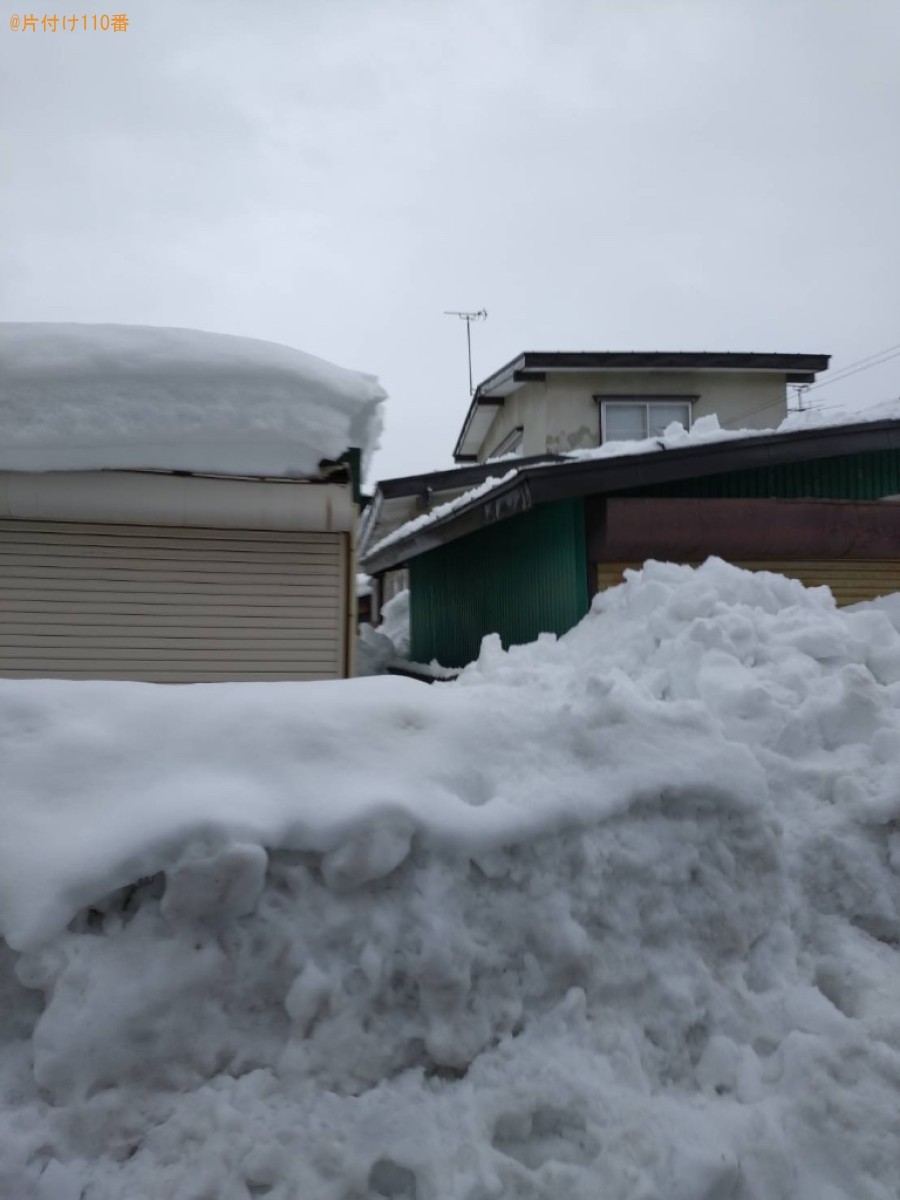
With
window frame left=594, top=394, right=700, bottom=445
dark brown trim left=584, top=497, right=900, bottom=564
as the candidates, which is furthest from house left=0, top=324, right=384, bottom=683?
window frame left=594, top=394, right=700, bottom=445

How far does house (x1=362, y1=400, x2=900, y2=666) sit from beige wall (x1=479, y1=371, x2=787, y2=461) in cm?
749

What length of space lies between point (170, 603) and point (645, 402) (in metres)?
13.1

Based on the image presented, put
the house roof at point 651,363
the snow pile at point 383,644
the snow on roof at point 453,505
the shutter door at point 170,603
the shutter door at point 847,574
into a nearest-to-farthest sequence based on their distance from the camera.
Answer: the shutter door at point 170,603 < the shutter door at point 847,574 < the snow on roof at point 453,505 < the snow pile at point 383,644 < the house roof at point 651,363

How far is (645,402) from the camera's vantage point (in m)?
17.4

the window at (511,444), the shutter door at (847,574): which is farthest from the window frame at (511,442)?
the shutter door at (847,574)

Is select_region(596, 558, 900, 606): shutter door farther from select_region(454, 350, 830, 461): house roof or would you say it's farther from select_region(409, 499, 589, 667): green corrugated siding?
select_region(454, 350, 830, 461): house roof

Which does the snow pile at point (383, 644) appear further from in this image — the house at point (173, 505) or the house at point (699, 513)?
the house at point (173, 505)

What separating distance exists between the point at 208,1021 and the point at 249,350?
5.44m

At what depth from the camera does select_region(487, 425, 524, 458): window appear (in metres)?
18.3

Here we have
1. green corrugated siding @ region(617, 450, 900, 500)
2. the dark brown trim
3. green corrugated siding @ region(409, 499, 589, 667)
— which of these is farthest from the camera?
green corrugated siding @ region(617, 450, 900, 500)

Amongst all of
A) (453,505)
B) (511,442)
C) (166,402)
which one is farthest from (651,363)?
(166,402)

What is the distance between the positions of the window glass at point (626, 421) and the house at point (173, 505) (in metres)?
11.0

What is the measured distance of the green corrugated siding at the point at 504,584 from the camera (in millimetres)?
8164

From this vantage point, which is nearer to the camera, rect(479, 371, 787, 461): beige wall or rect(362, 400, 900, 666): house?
rect(362, 400, 900, 666): house
